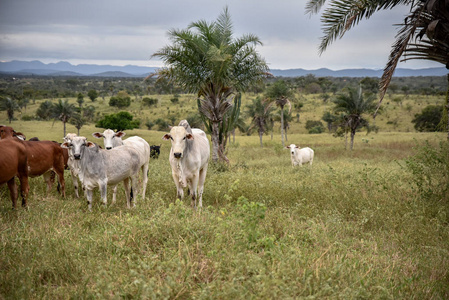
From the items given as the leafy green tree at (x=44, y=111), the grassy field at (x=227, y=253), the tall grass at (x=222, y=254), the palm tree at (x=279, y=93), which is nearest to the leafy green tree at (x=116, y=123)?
the leafy green tree at (x=44, y=111)

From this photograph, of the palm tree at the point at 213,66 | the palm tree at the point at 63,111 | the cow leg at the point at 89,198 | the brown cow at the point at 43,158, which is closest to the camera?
the cow leg at the point at 89,198

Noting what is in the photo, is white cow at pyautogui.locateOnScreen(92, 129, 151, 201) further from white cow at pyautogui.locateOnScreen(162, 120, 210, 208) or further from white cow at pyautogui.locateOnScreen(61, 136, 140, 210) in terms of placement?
white cow at pyautogui.locateOnScreen(162, 120, 210, 208)

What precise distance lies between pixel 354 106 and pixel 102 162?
2856 centimetres

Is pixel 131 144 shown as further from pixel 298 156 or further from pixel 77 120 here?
pixel 77 120

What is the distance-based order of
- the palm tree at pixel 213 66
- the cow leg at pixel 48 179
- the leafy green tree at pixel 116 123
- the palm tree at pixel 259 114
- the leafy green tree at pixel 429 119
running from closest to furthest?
the cow leg at pixel 48 179, the palm tree at pixel 213 66, the palm tree at pixel 259 114, the leafy green tree at pixel 116 123, the leafy green tree at pixel 429 119

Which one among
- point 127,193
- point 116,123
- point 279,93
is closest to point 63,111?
point 116,123

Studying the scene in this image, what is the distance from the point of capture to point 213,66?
15.0 m

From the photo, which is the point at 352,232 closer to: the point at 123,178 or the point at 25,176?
the point at 123,178

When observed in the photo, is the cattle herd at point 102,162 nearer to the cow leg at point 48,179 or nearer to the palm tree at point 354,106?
the cow leg at point 48,179

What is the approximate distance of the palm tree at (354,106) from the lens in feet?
103

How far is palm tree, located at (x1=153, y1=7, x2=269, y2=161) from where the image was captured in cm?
1516

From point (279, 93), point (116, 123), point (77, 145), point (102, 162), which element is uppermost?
point (279, 93)

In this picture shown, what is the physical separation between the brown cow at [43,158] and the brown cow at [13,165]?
2.40 ft

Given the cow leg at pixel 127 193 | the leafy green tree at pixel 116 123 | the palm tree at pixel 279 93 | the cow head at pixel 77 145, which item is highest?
the palm tree at pixel 279 93
